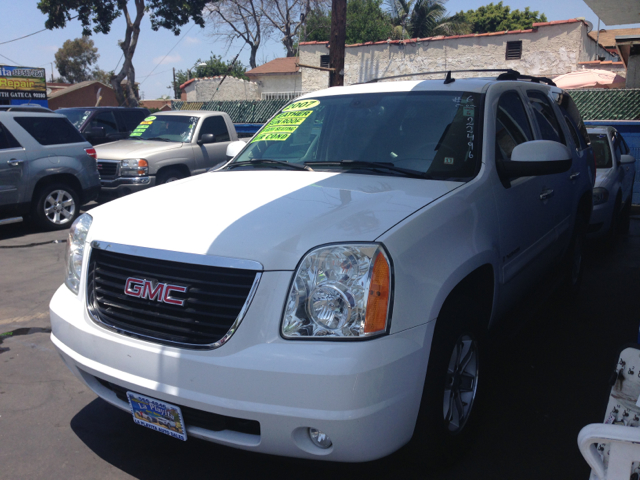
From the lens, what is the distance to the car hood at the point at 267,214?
2.27 metres

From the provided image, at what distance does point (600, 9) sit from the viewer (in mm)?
11102

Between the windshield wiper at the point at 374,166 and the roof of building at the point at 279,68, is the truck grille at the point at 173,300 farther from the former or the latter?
the roof of building at the point at 279,68

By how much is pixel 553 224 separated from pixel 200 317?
9.61 feet

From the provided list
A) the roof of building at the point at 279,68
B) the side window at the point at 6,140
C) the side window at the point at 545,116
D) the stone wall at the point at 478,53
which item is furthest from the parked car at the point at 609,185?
the roof of building at the point at 279,68

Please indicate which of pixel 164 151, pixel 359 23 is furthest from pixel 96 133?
pixel 359 23

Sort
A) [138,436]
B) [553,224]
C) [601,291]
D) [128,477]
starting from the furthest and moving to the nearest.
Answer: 1. [601,291]
2. [553,224]
3. [138,436]
4. [128,477]

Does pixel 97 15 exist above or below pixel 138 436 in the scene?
above

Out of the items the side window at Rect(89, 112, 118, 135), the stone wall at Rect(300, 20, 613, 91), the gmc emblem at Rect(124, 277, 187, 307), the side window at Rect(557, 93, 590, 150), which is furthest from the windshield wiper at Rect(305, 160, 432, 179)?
the stone wall at Rect(300, 20, 613, 91)

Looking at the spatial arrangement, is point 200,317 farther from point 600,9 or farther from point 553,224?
point 600,9

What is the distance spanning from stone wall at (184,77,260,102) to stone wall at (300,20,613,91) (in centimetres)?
1027

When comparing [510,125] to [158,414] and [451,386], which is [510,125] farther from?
[158,414]

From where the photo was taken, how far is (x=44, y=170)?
835 centimetres

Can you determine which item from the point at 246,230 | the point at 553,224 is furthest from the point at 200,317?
the point at 553,224

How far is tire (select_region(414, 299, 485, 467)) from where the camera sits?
235 cm
